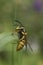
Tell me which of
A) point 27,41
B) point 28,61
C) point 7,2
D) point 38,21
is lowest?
point 28,61

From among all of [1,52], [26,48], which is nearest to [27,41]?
[26,48]

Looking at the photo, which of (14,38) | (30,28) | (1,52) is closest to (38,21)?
(30,28)

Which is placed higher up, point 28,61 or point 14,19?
point 14,19

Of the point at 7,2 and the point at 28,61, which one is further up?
the point at 7,2

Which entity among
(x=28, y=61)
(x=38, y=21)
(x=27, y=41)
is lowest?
(x=28, y=61)

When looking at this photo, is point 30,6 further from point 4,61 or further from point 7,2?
point 4,61

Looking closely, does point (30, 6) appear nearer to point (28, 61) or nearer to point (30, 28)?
point (30, 28)
